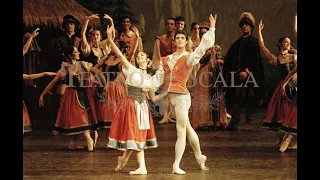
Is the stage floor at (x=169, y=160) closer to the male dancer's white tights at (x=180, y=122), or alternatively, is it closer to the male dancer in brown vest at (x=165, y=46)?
the male dancer's white tights at (x=180, y=122)

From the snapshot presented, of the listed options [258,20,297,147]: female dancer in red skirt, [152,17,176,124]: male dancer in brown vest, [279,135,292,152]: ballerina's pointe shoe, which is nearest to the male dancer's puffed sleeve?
[258,20,297,147]: female dancer in red skirt

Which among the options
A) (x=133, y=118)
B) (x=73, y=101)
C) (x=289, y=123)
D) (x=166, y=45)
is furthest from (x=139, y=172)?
(x=166, y=45)

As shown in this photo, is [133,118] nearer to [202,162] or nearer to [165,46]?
[202,162]

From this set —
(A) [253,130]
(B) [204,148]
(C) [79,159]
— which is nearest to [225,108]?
(A) [253,130]

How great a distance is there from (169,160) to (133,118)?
3.93ft

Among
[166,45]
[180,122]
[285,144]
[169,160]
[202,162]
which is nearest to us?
[180,122]

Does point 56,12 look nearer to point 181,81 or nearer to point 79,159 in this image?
point 79,159

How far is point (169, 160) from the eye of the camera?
1112 cm

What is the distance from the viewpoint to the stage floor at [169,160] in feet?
33.2

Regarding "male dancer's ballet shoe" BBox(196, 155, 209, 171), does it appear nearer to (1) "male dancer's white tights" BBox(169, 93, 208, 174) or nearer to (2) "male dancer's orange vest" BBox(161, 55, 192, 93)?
(1) "male dancer's white tights" BBox(169, 93, 208, 174)

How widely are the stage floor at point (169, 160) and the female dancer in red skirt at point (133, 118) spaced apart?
0.31 m

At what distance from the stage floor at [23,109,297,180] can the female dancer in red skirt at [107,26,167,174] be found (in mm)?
309

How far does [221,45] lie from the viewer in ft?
50.0

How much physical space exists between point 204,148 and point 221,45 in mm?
3471
